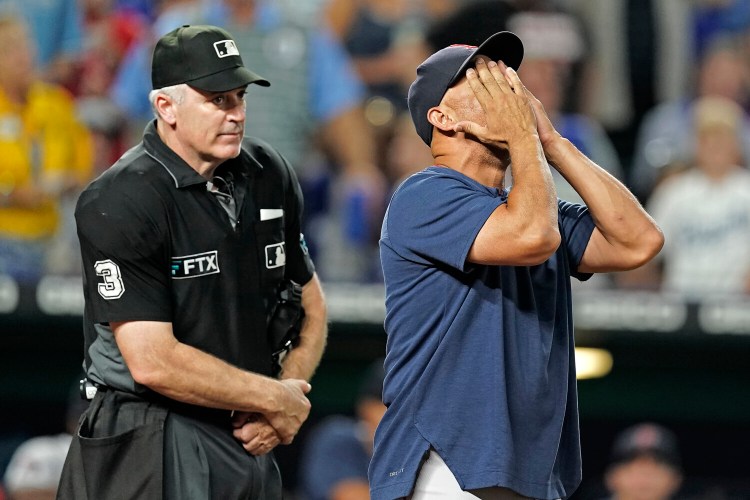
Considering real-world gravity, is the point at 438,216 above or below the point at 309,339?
above

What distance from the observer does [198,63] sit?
10.6 ft

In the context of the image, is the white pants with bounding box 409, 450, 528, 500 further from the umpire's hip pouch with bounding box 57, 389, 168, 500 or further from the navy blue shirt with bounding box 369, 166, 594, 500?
the umpire's hip pouch with bounding box 57, 389, 168, 500

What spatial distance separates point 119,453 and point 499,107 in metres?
1.32

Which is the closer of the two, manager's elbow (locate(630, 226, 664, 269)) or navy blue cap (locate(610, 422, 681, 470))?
manager's elbow (locate(630, 226, 664, 269))

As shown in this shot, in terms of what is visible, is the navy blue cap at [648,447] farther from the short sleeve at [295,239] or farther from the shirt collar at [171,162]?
the shirt collar at [171,162]

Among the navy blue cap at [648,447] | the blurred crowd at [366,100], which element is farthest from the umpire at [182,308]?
the blurred crowd at [366,100]

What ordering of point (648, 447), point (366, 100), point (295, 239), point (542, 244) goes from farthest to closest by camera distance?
point (366, 100), point (648, 447), point (295, 239), point (542, 244)

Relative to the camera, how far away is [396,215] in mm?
2916

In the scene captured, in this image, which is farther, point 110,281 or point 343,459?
point 343,459

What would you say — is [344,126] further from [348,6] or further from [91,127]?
[91,127]

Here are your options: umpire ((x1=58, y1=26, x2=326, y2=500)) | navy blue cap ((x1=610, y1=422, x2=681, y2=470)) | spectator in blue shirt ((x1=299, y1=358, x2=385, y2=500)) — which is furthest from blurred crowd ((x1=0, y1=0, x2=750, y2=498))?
umpire ((x1=58, y1=26, x2=326, y2=500))

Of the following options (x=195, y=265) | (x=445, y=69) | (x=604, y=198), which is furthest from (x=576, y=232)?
(x=195, y=265)

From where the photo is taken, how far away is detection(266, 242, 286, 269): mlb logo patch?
134 inches

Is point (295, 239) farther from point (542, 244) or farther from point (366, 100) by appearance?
point (366, 100)
